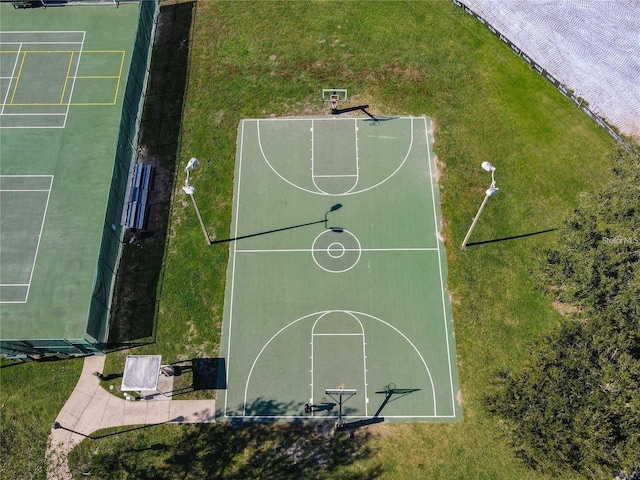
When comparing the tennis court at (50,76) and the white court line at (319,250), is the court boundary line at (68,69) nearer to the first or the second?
the tennis court at (50,76)

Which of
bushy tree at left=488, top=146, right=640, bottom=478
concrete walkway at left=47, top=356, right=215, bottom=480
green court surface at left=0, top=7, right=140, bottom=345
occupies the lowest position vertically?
concrete walkway at left=47, top=356, right=215, bottom=480

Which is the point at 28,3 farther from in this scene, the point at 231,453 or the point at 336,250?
the point at 231,453

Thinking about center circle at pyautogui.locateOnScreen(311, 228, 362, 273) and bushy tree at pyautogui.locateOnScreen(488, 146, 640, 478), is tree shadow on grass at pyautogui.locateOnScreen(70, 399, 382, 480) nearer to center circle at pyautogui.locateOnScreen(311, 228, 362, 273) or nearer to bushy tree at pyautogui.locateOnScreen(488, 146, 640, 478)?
bushy tree at pyautogui.locateOnScreen(488, 146, 640, 478)

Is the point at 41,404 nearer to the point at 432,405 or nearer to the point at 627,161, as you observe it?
the point at 432,405

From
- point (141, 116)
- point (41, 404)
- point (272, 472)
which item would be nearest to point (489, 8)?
point (141, 116)

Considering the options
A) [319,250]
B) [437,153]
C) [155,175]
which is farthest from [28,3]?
[437,153]

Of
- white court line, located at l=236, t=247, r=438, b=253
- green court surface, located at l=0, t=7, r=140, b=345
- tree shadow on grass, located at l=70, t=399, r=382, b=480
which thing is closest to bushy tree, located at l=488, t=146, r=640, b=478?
white court line, located at l=236, t=247, r=438, b=253
